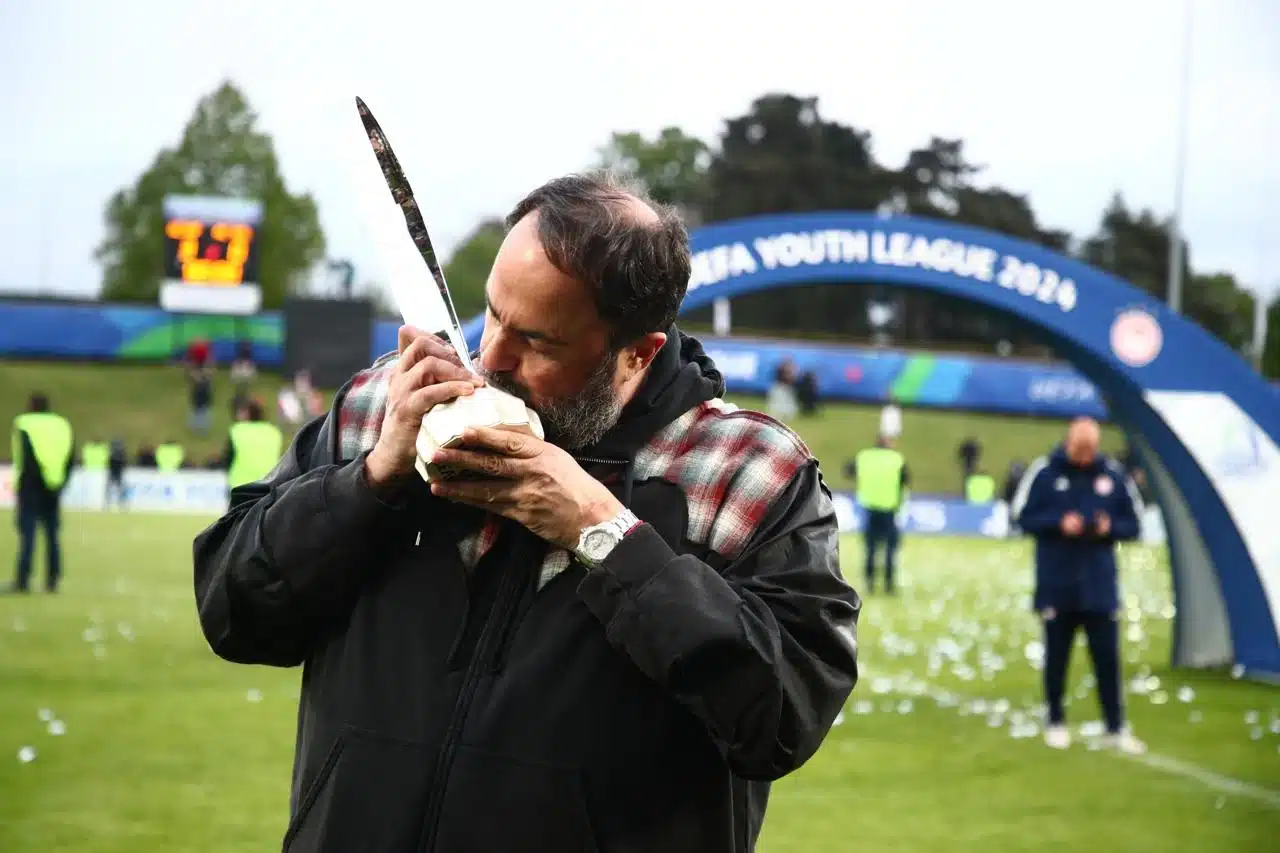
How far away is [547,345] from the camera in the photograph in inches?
95.2

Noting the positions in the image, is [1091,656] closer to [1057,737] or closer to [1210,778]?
[1057,737]

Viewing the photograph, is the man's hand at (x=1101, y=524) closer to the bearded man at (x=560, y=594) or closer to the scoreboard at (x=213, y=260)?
the bearded man at (x=560, y=594)

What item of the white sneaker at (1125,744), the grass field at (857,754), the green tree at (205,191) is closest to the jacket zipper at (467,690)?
the grass field at (857,754)

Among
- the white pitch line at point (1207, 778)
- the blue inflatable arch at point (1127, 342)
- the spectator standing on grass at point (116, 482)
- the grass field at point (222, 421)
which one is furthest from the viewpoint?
the grass field at point (222, 421)

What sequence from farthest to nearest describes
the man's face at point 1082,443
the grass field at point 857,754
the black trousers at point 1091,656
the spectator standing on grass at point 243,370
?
the spectator standing on grass at point 243,370 < the man's face at point 1082,443 < the black trousers at point 1091,656 < the grass field at point 857,754

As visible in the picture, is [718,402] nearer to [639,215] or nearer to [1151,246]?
[639,215]

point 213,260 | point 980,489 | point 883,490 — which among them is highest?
point 213,260

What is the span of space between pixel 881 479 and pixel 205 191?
4016cm

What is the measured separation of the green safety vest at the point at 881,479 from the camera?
19234 millimetres

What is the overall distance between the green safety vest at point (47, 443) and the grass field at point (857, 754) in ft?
4.04

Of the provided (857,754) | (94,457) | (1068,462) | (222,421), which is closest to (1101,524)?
(1068,462)

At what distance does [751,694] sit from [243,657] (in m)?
0.89

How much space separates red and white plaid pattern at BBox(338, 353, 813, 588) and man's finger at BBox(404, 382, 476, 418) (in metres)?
0.30

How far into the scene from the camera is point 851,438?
45.1 metres
